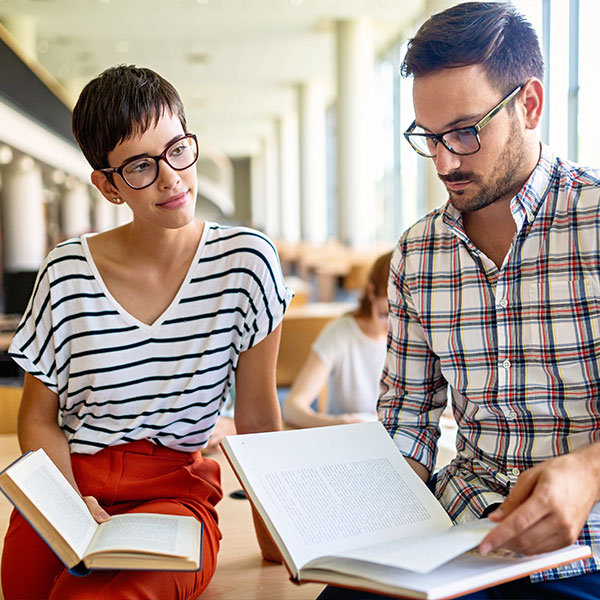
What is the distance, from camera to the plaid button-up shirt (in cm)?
111

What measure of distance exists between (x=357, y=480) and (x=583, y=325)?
1.33 feet

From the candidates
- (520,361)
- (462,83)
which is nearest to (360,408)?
(520,361)

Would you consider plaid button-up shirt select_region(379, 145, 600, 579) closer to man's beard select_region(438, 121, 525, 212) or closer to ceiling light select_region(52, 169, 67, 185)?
man's beard select_region(438, 121, 525, 212)

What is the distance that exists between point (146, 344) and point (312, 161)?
46.9 feet

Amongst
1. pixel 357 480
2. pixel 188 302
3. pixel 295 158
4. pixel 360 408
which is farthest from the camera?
pixel 295 158

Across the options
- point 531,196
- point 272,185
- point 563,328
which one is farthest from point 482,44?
point 272,185

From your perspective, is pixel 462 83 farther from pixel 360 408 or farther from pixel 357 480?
pixel 360 408

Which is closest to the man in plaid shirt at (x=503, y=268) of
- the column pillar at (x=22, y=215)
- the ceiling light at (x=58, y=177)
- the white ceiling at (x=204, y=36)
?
the white ceiling at (x=204, y=36)

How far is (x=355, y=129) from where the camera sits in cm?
1045

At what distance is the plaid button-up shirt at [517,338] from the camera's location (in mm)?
1107

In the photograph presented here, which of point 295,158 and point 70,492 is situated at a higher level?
point 295,158

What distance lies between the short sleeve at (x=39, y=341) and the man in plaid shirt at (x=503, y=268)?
0.60 m

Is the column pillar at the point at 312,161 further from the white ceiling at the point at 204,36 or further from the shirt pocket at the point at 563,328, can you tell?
the shirt pocket at the point at 563,328

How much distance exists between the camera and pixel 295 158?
19.1m
